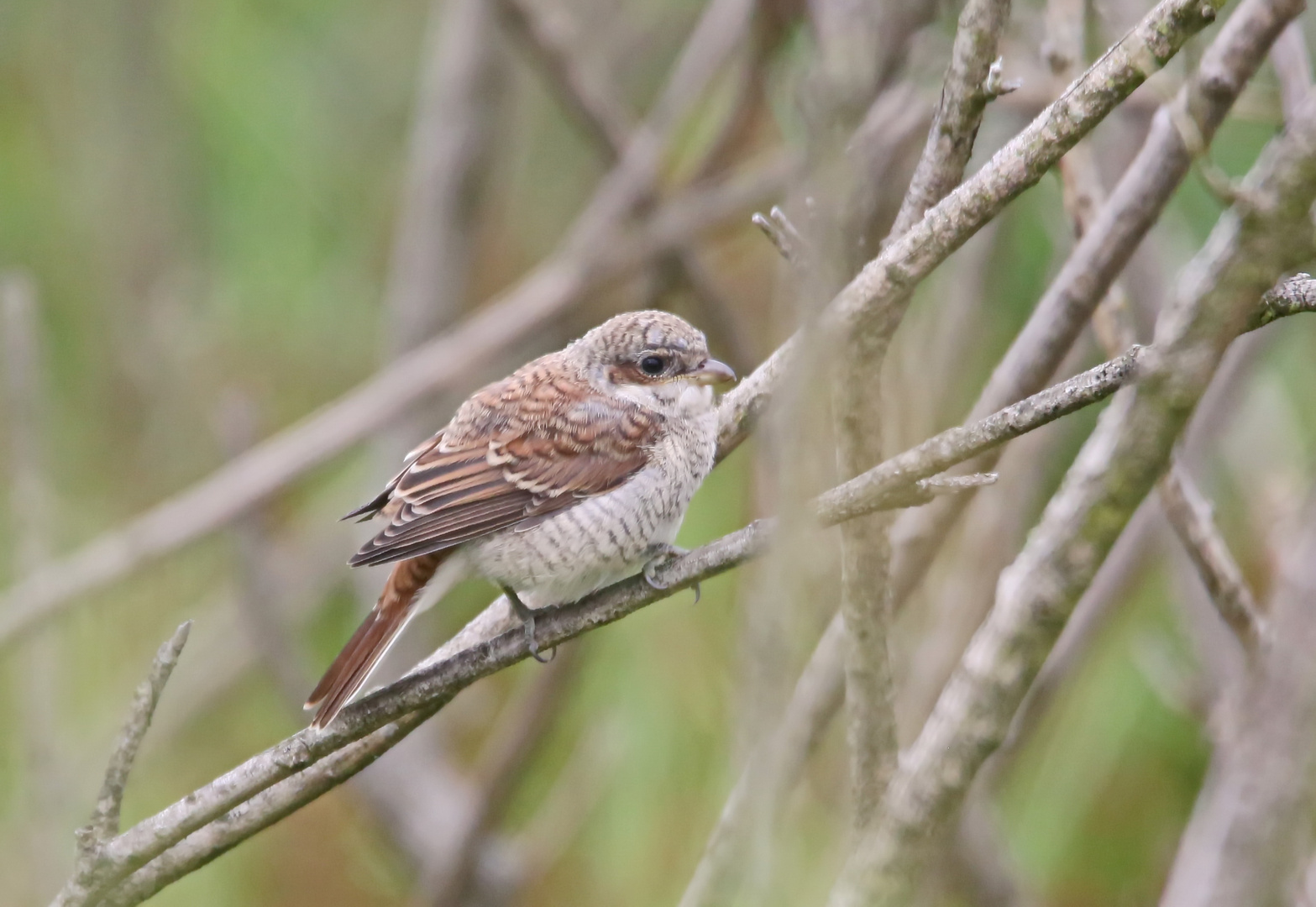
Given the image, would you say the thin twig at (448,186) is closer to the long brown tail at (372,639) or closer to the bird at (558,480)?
the bird at (558,480)

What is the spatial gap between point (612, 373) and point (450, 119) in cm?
208

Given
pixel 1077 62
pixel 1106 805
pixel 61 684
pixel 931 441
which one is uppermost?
pixel 61 684

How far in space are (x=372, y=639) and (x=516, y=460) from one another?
22.1 inches

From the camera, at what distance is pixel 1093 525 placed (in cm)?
145

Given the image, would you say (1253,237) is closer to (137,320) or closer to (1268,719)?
(1268,719)

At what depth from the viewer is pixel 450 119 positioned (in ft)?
16.1

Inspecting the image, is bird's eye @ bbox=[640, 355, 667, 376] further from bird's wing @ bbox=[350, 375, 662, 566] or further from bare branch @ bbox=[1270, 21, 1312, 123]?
bare branch @ bbox=[1270, 21, 1312, 123]

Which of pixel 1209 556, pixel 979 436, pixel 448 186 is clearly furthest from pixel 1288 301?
pixel 448 186

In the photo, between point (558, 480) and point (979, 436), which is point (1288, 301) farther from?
point (558, 480)

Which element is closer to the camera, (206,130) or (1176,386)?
(1176,386)

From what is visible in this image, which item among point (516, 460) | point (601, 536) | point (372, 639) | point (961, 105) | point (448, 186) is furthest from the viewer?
point (448, 186)

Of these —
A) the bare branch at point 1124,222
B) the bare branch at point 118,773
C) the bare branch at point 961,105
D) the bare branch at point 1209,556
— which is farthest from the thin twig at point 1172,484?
the bare branch at point 118,773

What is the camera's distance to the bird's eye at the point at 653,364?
3135mm

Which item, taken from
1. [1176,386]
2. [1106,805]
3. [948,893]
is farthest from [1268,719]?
[1106,805]
